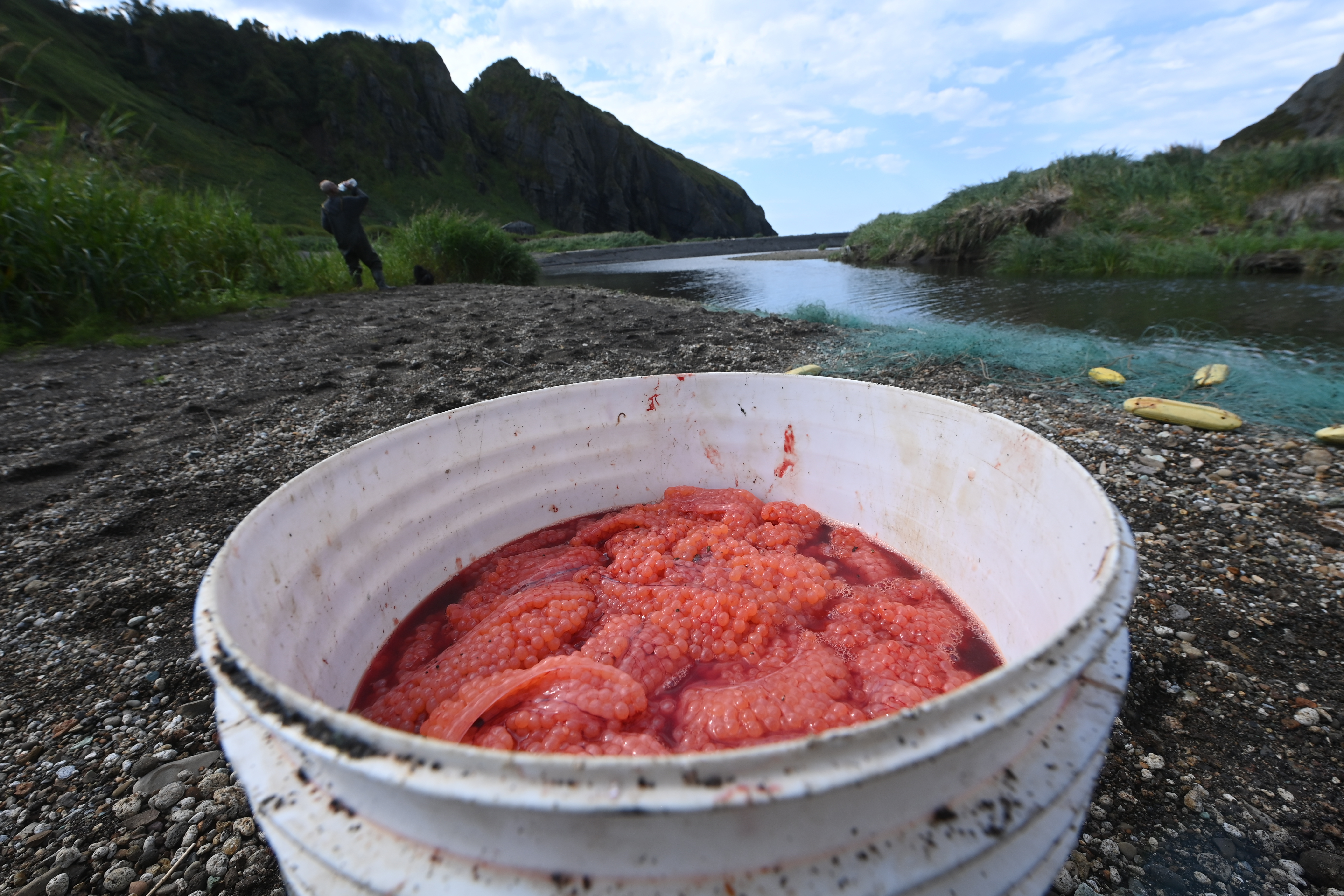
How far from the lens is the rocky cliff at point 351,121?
3491 centimetres

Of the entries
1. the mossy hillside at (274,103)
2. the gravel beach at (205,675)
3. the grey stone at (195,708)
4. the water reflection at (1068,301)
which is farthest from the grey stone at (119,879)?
the mossy hillside at (274,103)

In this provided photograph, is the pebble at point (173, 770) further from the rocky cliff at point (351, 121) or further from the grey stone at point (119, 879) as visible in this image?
the rocky cliff at point (351, 121)

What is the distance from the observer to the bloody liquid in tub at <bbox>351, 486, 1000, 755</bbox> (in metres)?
→ 1.14

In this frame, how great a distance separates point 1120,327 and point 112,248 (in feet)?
29.2

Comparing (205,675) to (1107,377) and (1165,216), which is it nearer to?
(1107,377)

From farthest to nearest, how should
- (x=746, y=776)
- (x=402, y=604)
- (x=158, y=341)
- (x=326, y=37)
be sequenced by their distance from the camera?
(x=326, y=37) < (x=158, y=341) < (x=402, y=604) < (x=746, y=776)

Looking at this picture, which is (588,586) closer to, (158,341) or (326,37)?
(158,341)

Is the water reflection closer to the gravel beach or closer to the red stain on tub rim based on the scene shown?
the gravel beach

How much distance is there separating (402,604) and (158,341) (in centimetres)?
469

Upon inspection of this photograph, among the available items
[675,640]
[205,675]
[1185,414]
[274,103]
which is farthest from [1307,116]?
[274,103]

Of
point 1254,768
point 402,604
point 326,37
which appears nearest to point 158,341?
point 402,604

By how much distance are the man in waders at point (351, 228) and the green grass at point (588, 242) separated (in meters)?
19.3

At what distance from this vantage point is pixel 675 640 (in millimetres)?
1433

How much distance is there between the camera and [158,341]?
459 cm
